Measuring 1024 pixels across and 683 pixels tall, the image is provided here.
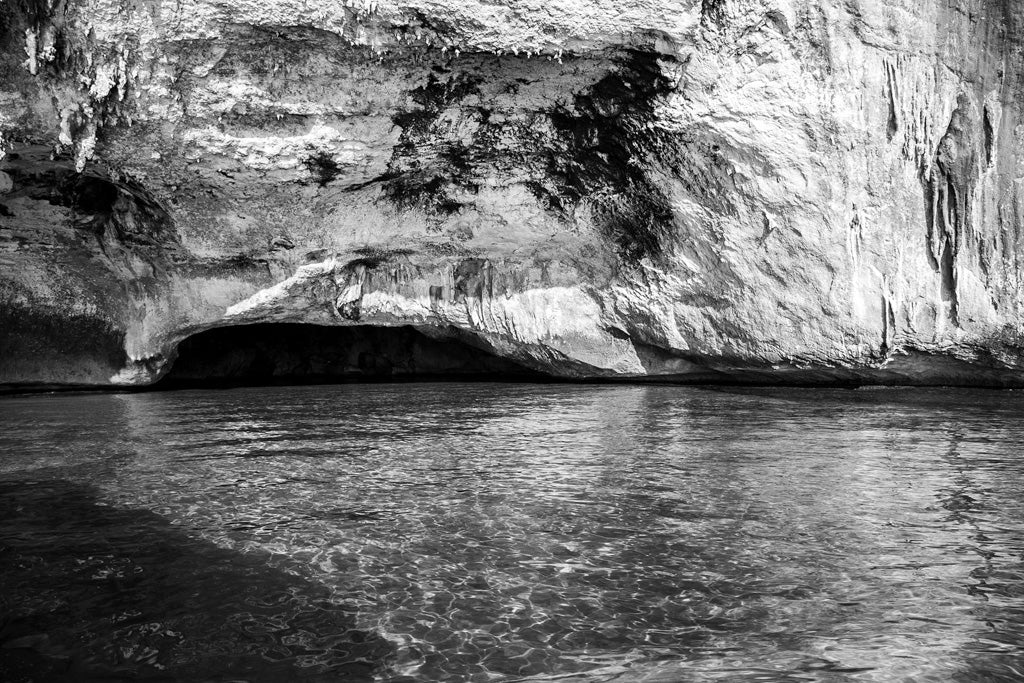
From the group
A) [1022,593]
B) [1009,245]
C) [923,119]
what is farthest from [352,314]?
[1022,593]

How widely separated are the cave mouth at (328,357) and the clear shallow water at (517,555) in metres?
6.33

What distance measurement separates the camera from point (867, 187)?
8.02 metres

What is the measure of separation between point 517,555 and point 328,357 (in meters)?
10.8

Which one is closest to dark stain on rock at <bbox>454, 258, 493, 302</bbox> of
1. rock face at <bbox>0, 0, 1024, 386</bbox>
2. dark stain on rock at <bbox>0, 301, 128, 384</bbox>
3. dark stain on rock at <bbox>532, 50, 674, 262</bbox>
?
rock face at <bbox>0, 0, 1024, 386</bbox>

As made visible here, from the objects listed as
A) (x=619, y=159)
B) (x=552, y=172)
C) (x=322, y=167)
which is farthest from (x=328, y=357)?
(x=619, y=159)

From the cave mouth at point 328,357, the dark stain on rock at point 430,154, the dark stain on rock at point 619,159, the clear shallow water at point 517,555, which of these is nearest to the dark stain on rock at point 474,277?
the dark stain on rock at point 430,154

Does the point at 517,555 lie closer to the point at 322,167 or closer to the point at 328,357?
the point at 322,167

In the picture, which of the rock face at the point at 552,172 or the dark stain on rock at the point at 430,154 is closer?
the rock face at the point at 552,172

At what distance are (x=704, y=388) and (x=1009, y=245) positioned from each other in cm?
359

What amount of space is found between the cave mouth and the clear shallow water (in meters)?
6.33

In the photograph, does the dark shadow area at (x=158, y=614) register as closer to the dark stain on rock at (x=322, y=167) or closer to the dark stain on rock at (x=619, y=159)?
the dark stain on rock at (x=322, y=167)

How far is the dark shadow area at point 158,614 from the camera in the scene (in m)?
2.35

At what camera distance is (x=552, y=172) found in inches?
354

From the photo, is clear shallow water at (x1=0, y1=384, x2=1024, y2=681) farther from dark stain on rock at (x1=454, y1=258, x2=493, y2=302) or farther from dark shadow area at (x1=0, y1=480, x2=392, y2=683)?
dark stain on rock at (x1=454, y1=258, x2=493, y2=302)
